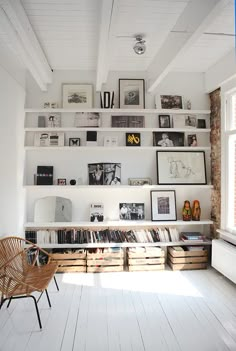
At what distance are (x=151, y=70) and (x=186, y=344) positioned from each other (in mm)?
3636

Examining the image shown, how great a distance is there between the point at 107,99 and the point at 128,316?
3197mm

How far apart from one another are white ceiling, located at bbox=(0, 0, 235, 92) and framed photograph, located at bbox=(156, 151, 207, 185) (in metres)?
1.38

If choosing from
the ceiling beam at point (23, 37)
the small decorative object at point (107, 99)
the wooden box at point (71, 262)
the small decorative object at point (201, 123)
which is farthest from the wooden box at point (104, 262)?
the ceiling beam at point (23, 37)

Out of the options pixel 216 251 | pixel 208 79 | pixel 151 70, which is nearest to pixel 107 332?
pixel 216 251

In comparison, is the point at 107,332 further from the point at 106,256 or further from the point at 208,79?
the point at 208,79

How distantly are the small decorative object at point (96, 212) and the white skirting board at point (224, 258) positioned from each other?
5.82 feet

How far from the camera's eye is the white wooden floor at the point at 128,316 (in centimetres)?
268

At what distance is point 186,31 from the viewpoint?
3.07 meters

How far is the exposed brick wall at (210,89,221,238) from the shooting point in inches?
184

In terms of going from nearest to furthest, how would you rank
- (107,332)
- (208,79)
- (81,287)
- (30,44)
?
(107,332) → (30,44) → (81,287) → (208,79)

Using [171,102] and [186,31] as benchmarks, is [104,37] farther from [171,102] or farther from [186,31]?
[171,102]

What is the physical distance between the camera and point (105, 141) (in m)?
4.82

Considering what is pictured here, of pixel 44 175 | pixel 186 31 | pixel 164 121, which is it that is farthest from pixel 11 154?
pixel 186 31

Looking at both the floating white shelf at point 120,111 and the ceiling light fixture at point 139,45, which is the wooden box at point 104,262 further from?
the ceiling light fixture at point 139,45
